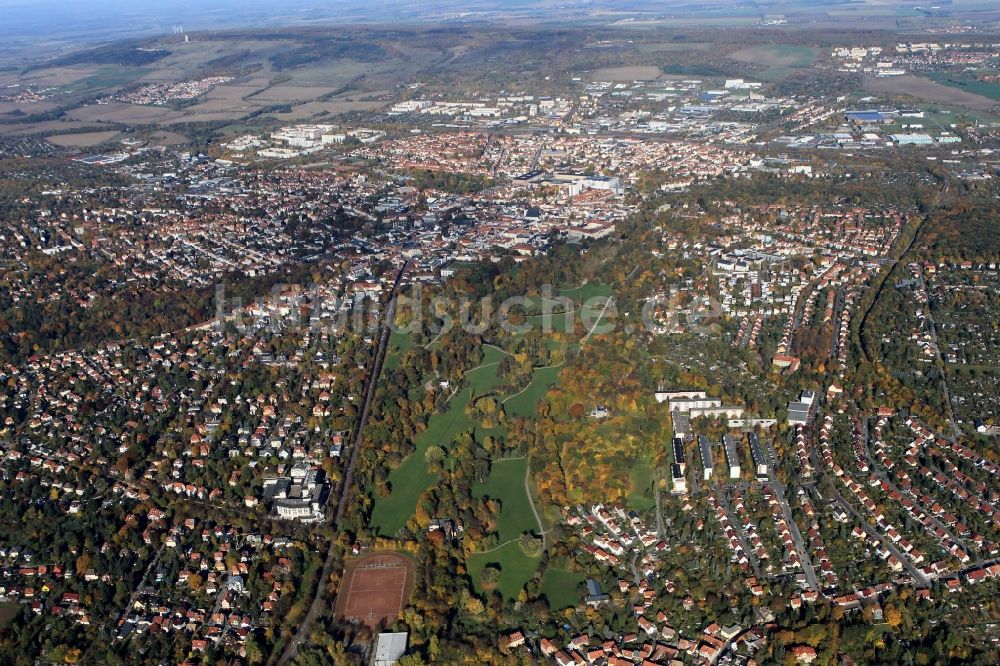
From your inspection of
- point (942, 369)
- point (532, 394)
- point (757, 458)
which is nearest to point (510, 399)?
point (532, 394)

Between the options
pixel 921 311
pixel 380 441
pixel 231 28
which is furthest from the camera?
pixel 231 28

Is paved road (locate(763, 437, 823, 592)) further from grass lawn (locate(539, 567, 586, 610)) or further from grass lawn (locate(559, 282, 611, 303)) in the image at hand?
A: grass lawn (locate(559, 282, 611, 303))

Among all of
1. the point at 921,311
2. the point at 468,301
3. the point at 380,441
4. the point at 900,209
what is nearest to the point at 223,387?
the point at 380,441

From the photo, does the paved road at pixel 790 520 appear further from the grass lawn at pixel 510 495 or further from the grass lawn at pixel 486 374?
Result: the grass lawn at pixel 486 374

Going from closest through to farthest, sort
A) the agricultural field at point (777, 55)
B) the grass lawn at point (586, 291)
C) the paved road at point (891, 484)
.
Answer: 1. the paved road at point (891, 484)
2. the grass lawn at point (586, 291)
3. the agricultural field at point (777, 55)

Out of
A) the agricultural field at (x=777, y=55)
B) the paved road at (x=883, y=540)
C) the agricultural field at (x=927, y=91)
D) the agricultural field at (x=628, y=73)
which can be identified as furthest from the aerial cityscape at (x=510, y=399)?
the agricultural field at (x=777, y=55)

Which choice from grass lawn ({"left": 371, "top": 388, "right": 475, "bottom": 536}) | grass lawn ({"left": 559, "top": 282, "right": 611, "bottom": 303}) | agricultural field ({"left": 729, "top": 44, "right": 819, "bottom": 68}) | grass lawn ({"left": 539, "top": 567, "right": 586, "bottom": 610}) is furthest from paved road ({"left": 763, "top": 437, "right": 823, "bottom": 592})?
agricultural field ({"left": 729, "top": 44, "right": 819, "bottom": 68})

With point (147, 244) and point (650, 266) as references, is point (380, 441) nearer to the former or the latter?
point (650, 266)
